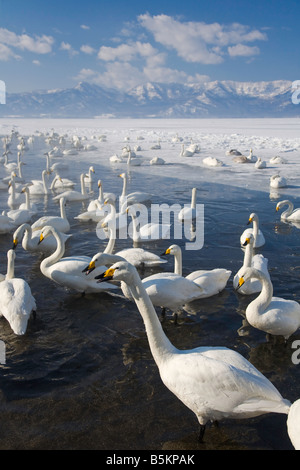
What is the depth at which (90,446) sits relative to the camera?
410 centimetres

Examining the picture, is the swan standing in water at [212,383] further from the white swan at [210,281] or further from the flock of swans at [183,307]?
the white swan at [210,281]

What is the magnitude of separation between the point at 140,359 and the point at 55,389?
1252mm

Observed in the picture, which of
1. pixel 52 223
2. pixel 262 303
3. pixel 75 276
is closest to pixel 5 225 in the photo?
pixel 52 223

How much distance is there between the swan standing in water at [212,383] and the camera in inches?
152

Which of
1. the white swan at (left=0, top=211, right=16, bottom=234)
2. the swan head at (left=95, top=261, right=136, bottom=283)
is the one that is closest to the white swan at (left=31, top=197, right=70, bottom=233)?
the white swan at (left=0, top=211, right=16, bottom=234)

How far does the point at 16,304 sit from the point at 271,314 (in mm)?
3848

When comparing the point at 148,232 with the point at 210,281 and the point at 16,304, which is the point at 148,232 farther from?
the point at 16,304

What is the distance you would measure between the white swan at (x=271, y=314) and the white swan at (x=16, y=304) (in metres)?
3.36

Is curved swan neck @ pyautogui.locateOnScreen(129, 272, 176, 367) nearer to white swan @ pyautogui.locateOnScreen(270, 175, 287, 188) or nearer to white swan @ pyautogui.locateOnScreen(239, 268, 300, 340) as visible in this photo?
white swan @ pyautogui.locateOnScreen(239, 268, 300, 340)

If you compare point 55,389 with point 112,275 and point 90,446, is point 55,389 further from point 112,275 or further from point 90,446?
point 112,275

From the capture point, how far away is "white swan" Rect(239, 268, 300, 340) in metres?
5.71

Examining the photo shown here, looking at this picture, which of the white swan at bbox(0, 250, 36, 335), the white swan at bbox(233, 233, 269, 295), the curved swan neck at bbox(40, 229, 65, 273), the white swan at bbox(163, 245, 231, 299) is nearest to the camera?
the white swan at bbox(0, 250, 36, 335)

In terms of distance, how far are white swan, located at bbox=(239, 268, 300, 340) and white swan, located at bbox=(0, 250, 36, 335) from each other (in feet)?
11.0
